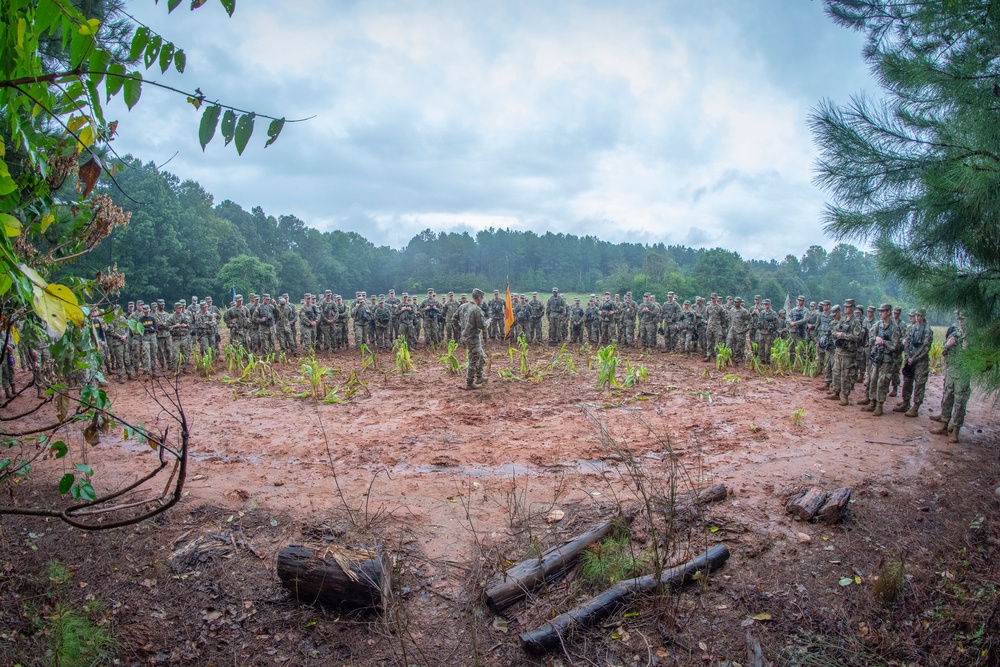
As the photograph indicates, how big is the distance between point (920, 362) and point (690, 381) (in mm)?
4075

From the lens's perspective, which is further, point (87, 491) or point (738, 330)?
point (738, 330)

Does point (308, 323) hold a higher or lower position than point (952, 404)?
lower

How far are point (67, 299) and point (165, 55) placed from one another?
997 mm

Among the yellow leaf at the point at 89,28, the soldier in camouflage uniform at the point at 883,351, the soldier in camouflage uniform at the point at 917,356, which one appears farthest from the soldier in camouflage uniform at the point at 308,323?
the yellow leaf at the point at 89,28

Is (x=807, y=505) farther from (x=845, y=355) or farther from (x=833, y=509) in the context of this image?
(x=845, y=355)

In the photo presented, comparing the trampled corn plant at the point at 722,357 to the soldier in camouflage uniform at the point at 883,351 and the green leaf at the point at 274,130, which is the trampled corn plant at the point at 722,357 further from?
the green leaf at the point at 274,130

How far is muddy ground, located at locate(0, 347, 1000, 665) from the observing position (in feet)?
12.7

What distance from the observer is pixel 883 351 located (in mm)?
9227

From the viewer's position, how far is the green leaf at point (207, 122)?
1.72 metres

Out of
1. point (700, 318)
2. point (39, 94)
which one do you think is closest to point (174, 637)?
point (39, 94)

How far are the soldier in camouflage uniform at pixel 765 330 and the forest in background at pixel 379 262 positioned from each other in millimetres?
13483

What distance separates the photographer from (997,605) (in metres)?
3.61

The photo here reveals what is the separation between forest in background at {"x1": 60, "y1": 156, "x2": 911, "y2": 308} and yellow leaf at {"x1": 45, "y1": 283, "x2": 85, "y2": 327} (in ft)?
63.1

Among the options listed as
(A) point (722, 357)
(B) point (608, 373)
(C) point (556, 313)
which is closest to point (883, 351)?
(A) point (722, 357)
